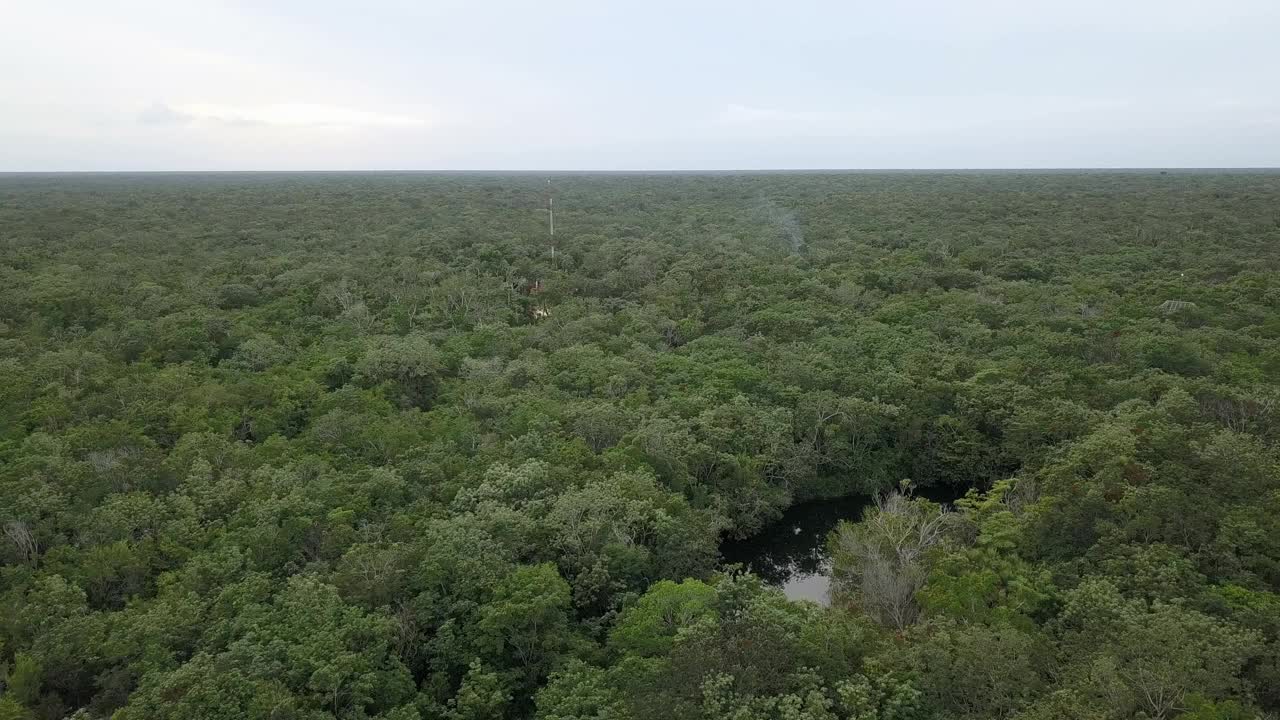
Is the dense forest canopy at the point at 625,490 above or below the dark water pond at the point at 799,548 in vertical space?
above

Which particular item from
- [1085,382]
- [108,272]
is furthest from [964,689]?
[108,272]

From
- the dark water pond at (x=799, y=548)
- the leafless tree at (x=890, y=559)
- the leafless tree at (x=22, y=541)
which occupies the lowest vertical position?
the dark water pond at (x=799, y=548)

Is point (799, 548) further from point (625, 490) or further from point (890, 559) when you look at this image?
point (625, 490)

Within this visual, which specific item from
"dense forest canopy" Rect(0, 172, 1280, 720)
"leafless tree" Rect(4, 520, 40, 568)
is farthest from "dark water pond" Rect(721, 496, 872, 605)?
"leafless tree" Rect(4, 520, 40, 568)

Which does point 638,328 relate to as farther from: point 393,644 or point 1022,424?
point 393,644

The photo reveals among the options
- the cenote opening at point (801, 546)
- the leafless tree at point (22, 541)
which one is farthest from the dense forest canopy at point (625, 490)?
the cenote opening at point (801, 546)

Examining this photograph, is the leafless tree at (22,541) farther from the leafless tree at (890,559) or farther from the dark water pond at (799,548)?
the leafless tree at (890,559)
